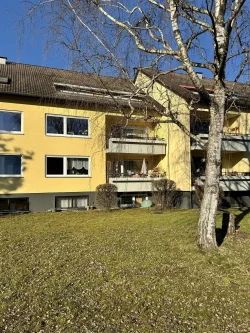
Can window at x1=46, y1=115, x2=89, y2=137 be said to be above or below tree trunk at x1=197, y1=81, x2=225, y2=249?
above

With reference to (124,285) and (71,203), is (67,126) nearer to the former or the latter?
(71,203)

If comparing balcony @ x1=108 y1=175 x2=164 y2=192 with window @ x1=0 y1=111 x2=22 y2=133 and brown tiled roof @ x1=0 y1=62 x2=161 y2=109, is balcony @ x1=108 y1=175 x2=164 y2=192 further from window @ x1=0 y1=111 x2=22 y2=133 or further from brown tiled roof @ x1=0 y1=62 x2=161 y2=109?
window @ x1=0 y1=111 x2=22 y2=133

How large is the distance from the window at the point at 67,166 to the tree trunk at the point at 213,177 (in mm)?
11588

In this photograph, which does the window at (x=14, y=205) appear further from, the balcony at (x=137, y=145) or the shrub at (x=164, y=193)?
the shrub at (x=164, y=193)

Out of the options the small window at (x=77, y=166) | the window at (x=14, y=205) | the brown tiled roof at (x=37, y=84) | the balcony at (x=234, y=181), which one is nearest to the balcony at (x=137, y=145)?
the small window at (x=77, y=166)

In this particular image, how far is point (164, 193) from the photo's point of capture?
52.7 ft

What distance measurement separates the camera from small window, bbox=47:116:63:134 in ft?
54.5

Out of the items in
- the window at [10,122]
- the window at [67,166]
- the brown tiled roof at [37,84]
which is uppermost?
the brown tiled roof at [37,84]

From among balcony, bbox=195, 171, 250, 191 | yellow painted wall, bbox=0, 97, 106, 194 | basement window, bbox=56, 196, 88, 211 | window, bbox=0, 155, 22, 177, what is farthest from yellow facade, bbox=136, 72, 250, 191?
window, bbox=0, 155, 22, 177

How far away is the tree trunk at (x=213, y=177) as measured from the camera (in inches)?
248

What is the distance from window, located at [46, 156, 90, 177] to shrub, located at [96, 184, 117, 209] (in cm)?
177

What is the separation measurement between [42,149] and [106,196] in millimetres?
4455

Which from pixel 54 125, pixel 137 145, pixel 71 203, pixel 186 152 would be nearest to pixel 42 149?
pixel 54 125

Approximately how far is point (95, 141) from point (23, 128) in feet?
13.4
